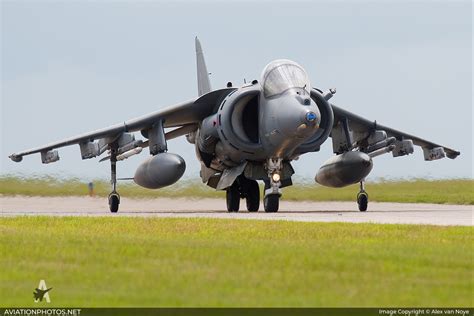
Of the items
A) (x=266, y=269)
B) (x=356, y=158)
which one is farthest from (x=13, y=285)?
(x=356, y=158)

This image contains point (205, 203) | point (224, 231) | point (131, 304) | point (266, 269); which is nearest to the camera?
point (131, 304)

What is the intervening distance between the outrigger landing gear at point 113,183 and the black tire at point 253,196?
346 cm

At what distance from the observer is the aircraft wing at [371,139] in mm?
28047

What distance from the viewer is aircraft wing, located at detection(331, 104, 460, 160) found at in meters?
28.0

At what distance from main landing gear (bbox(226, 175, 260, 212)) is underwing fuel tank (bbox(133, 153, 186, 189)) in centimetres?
208

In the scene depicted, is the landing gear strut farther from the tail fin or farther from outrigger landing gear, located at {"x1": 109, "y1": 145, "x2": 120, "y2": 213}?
the tail fin

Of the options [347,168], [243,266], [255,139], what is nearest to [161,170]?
[255,139]

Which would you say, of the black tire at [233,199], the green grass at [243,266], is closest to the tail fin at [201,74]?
the black tire at [233,199]

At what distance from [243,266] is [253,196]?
54.6 feet

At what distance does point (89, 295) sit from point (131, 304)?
2.02ft

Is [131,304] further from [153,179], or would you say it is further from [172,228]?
[153,179]

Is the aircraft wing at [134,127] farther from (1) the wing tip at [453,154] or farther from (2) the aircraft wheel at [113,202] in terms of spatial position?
(1) the wing tip at [453,154]

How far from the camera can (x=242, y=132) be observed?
25406mm

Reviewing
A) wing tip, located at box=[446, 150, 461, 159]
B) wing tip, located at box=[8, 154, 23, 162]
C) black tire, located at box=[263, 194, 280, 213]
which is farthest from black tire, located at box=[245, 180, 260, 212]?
wing tip, located at box=[446, 150, 461, 159]
